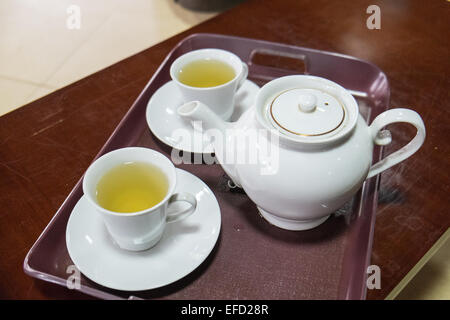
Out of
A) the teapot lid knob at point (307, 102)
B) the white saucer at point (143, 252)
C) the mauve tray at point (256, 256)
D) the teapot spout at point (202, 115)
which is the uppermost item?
the teapot lid knob at point (307, 102)

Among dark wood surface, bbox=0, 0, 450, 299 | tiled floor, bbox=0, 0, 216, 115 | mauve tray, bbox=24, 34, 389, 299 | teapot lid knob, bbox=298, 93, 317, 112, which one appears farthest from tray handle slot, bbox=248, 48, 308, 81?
tiled floor, bbox=0, 0, 216, 115

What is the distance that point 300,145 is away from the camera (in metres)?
0.66

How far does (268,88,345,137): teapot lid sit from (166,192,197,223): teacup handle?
165mm

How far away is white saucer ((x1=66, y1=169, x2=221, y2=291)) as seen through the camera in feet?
2.26

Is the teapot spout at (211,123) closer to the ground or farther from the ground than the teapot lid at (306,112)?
closer to the ground

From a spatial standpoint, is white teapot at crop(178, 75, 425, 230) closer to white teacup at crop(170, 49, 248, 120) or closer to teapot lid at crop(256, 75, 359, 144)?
teapot lid at crop(256, 75, 359, 144)

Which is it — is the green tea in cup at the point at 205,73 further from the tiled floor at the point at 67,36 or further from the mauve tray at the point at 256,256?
the tiled floor at the point at 67,36

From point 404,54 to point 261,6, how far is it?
39 cm

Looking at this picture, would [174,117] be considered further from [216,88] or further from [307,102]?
[307,102]

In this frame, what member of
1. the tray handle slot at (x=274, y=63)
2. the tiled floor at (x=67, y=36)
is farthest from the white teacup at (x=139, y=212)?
the tiled floor at (x=67, y=36)

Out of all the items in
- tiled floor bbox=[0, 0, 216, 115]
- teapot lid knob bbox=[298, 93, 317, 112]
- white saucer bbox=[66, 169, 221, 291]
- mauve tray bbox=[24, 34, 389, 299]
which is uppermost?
teapot lid knob bbox=[298, 93, 317, 112]

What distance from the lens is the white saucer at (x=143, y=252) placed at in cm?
69
